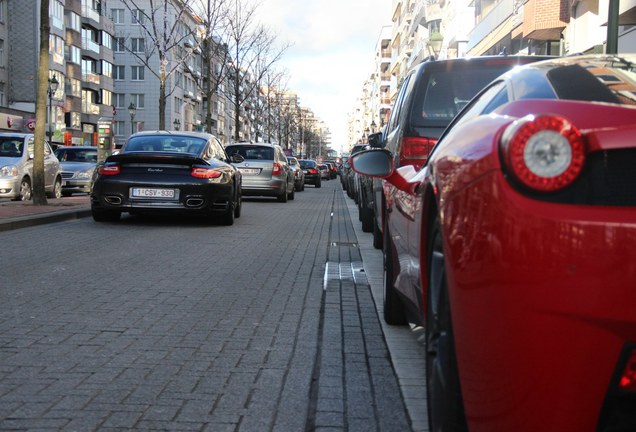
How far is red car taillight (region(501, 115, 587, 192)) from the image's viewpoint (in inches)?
74.4

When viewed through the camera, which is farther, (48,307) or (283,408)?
(48,307)

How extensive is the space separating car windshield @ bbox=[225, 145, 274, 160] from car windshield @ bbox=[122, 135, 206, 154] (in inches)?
362

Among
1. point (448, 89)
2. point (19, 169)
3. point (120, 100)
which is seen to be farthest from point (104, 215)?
point (120, 100)

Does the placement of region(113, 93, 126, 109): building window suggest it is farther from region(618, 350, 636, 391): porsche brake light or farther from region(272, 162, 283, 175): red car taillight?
region(618, 350, 636, 391): porsche brake light

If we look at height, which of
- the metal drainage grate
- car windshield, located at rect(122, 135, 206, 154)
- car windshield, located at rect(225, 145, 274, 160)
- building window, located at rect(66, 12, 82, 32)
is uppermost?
building window, located at rect(66, 12, 82, 32)

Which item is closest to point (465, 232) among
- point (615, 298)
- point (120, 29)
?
point (615, 298)

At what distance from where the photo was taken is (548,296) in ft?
5.94

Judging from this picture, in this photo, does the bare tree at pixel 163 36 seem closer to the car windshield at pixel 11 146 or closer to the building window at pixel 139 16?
the building window at pixel 139 16

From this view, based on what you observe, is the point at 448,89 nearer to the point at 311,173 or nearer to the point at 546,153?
the point at 546,153

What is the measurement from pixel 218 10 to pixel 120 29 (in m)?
51.1

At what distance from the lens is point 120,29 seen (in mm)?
82750

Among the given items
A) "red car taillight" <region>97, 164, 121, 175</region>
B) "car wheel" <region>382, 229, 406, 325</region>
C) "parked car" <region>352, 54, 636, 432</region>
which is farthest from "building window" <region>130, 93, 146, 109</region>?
"parked car" <region>352, 54, 636, 432</region>

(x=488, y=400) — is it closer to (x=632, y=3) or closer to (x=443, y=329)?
(x=443, y=329)

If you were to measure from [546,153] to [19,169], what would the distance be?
18534mm
